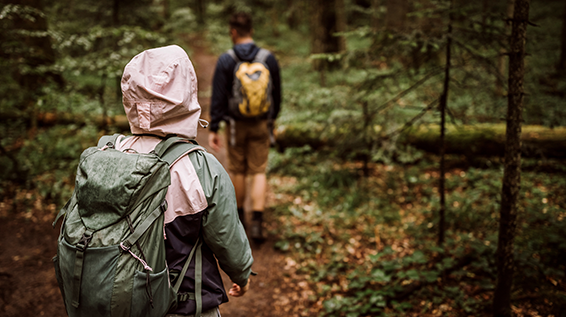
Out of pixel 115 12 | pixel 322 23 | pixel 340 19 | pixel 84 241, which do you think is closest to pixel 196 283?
pixel 84 241

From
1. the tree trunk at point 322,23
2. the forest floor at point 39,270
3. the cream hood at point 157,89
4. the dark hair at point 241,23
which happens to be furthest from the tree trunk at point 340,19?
the cream hood at point 157,89

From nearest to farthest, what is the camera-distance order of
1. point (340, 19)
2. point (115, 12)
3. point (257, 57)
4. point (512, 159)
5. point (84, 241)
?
point (84, 241), point (512, 159), point (257, 57), point (115, 12), point (340, 19)

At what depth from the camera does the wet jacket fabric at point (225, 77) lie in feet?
12.7

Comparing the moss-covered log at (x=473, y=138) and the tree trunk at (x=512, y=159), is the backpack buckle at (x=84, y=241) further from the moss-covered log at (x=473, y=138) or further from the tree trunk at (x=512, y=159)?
the moss-covered log at (x=473, y=138)

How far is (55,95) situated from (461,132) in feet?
25.3

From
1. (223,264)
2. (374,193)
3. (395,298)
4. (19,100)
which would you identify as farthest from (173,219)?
(19,100)

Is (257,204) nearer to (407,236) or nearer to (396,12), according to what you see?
(407,236)

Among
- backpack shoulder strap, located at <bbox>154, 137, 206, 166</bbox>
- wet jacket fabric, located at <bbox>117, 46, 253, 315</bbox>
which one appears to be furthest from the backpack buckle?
backpack shoulder strap, located at <bbox>154, 137, 206, 166</bbox>

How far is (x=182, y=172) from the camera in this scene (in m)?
1.54

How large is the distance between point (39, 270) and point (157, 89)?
11.5 feet

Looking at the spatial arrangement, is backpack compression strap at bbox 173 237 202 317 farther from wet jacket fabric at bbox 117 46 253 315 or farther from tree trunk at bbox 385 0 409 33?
tree trunk at bbox 385 0 409 33

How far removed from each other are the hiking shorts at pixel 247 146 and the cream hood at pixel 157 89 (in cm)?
249

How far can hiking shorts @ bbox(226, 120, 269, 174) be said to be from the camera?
4.14 metres

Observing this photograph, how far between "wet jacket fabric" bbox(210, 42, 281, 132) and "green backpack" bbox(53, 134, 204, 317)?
99.1 inches
